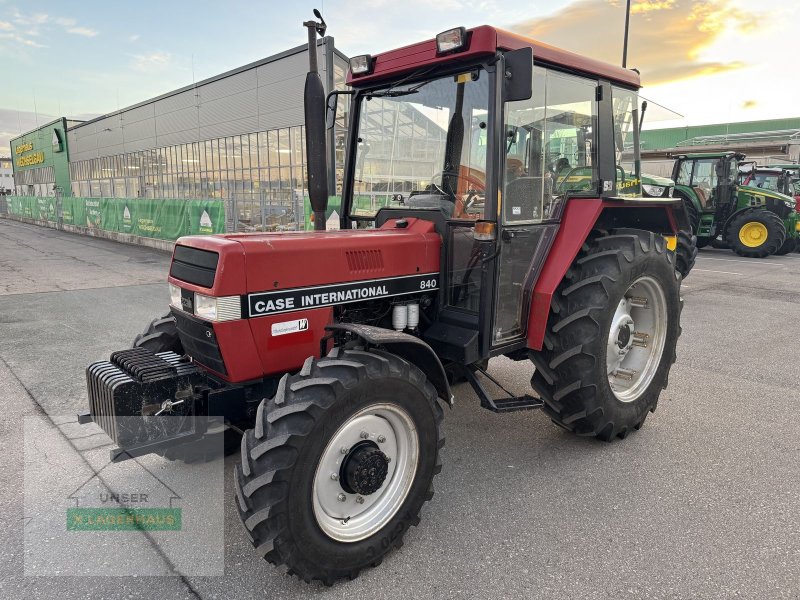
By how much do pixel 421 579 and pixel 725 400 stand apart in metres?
3.34

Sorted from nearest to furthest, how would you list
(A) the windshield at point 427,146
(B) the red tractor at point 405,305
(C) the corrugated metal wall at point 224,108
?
(B) the red tractor at point 405,305 → (A) the windshield at point 427,146 → (C) the corrugated metal wall at point 224,108

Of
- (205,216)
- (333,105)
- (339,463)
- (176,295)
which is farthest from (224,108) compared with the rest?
(339,463)

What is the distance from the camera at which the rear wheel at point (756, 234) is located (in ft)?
45.7

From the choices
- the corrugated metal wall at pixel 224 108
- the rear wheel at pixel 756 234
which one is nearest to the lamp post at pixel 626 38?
the rear wheel at pixel 756 234

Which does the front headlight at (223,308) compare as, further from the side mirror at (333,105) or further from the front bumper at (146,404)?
the side mirror at (333,105)

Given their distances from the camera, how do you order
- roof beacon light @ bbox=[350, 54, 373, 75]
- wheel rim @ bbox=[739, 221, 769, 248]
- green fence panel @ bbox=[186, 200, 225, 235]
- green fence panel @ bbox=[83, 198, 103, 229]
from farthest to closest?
green fence panel @ bbox=[83, 198, 103, 229] → wheel rim @ bbox=[739, 221, 769, 248] → green fence panel @ bbox=[186, 200, 225, 235] → roof beacon light @ bbox=[350, 54, 373, 75]

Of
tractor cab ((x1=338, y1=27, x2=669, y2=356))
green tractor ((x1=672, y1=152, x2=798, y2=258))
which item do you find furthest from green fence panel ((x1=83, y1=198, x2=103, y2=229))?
tractor cab ((x1=338, y1=27, x2=669, y2=356))

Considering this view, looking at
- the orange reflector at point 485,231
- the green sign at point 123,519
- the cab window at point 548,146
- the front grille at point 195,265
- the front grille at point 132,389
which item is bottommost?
the green sign at point 123,519

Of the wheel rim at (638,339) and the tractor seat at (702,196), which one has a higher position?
the tractor seat at (702,196)

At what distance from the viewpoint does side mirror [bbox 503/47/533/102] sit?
2701 mm

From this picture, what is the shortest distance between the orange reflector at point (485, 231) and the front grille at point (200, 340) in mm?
Answer: 1474


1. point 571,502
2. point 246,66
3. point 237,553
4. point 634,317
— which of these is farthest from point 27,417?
point 246,66

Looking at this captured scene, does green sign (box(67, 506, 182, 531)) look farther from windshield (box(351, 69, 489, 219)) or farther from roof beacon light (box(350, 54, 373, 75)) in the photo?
roof beacon light (box(350, 54, 373, 75))

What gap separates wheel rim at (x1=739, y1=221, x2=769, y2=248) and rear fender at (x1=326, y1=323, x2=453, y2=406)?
14.7 m
